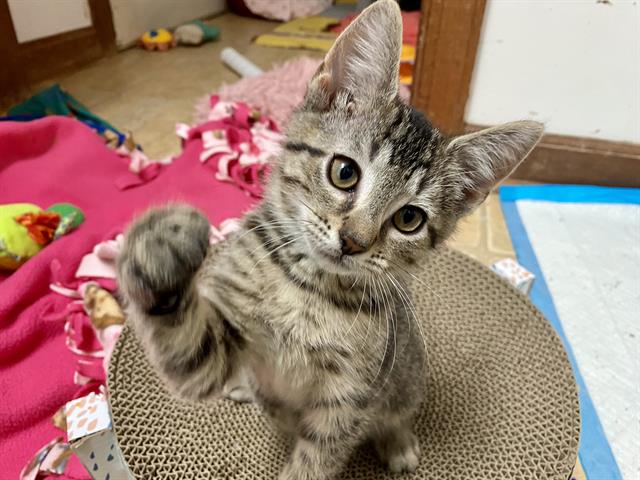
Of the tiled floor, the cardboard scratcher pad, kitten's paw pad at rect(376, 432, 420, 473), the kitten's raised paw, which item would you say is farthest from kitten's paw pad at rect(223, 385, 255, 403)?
the tiled floor

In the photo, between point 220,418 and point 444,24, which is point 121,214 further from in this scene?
point 444,24

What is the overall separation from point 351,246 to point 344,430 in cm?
31

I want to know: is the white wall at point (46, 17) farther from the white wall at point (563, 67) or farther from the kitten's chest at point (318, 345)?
the kitten's chest at point (318, 345)

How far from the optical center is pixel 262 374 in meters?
0.90

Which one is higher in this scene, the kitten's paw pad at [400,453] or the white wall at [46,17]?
the white wall at [46,17]

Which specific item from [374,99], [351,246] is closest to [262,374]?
[351,246]

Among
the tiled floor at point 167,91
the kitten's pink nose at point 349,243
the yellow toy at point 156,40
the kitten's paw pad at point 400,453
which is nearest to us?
the kitten's pink nose at point 349,243

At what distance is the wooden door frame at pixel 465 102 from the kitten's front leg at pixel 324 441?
138 centimetres

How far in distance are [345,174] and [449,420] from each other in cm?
59

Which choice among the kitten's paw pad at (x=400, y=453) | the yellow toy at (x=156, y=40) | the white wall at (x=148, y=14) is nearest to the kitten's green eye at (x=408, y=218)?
the kitten's paw pad at (x=400, y=453)

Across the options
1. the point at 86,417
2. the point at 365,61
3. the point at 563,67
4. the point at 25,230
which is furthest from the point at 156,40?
the point at 86,417

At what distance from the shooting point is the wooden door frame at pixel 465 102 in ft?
6.12

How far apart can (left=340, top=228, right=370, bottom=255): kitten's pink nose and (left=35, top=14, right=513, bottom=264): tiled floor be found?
112 cm

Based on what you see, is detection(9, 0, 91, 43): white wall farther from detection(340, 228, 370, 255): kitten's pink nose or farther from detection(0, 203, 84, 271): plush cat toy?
detection(340, 228, 370, 255): kitten's pink nose
